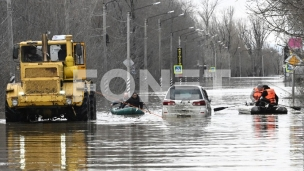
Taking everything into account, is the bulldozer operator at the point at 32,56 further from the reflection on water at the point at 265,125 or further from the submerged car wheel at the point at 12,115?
the reflection on water at the point at 265,125

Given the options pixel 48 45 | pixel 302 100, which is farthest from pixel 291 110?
pixel 48 45

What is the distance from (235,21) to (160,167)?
168 m

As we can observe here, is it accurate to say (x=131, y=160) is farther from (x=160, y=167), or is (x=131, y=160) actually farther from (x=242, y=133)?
(x=242, y=133)

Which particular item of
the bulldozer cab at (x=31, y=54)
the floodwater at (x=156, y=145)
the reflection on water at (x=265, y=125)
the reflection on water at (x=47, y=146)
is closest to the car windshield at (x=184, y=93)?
the floodwater at (x=156, y=145)

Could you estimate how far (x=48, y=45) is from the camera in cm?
2894

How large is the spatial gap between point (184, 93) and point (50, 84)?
557 centimetres

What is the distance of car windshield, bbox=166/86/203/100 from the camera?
3011 centimetres

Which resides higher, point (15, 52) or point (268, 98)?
point (15, 52)

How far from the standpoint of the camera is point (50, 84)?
90.0 ft

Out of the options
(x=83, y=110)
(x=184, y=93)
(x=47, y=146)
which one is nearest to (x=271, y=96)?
(x=184, y=93)

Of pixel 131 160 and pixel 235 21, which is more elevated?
pixel 235 21

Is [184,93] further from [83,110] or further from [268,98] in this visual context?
[268,98]

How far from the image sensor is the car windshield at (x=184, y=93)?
98.8ft

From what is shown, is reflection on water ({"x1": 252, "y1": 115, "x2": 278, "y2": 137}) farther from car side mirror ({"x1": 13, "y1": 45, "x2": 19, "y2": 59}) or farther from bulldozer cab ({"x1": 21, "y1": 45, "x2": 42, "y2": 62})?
car side mirror ({"x1": 13, "y1": 45, "x2": 19, "y2": 59})
